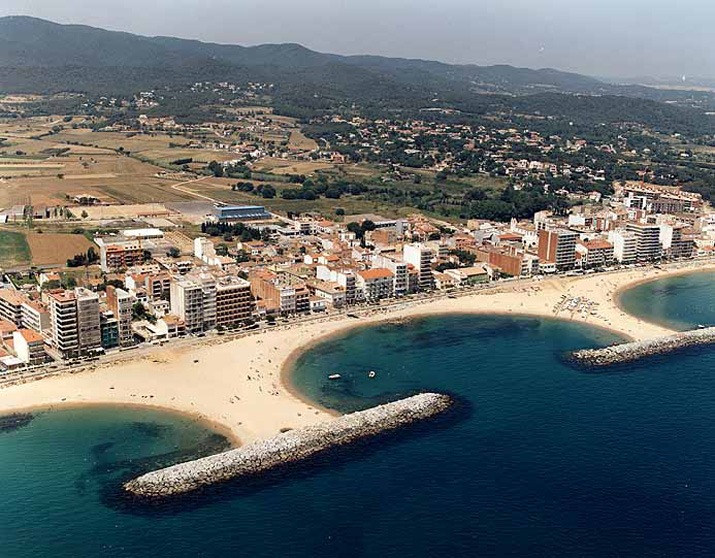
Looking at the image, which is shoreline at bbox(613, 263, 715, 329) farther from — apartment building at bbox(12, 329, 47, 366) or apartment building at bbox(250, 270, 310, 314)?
apartment building at bbox(12, 329, 47, 366)

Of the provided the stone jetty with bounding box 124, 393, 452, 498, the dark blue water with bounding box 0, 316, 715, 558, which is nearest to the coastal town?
the dark blue water with bounding box 0, 316, 715, 558

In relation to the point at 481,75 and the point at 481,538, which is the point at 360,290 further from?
the point at 481,75

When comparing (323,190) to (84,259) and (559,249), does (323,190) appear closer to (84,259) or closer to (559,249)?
(559,249)

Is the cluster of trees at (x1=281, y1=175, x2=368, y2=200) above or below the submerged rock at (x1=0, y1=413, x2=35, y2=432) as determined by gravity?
above

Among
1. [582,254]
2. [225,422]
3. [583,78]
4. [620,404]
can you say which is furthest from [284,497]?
[583,78]

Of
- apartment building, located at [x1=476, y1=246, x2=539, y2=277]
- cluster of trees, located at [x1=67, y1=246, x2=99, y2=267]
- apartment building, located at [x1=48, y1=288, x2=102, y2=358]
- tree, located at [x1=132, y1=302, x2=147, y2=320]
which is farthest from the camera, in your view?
apartment building, located at [x1=476, y1=246, x2=539, y2=277]

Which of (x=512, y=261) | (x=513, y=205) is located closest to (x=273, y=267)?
(x=512, y=261)
